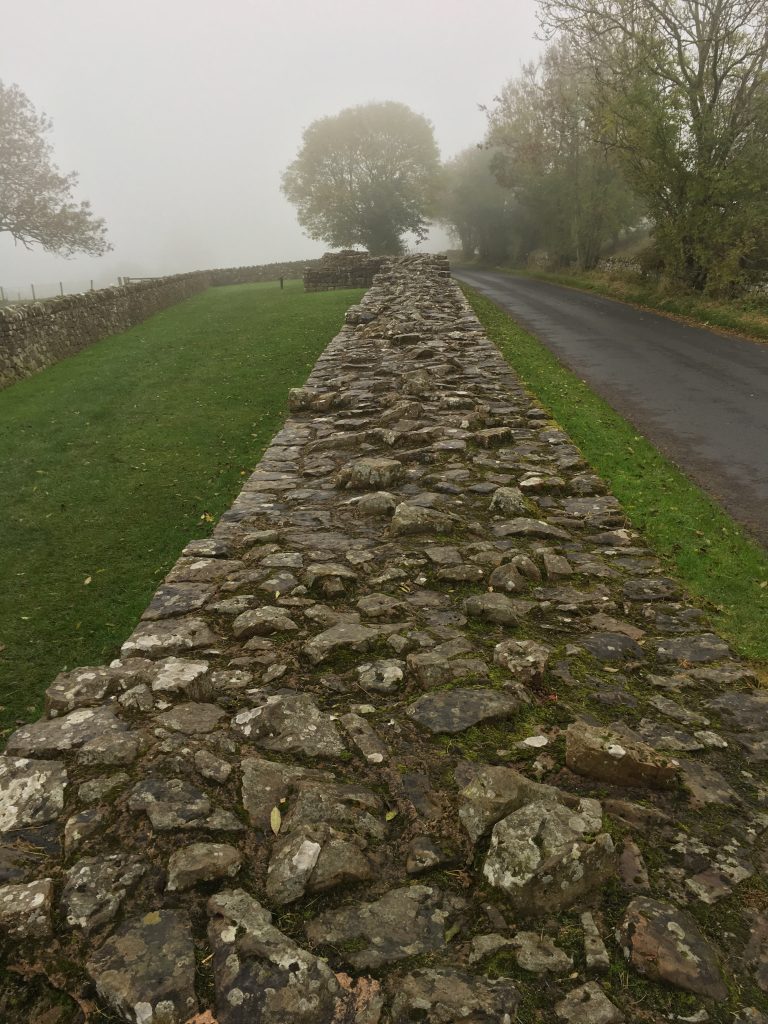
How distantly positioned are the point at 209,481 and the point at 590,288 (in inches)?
1008

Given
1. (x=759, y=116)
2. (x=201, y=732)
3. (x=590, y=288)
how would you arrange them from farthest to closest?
(x=590, y=288) → (x=759, y=116) → (x=201, y=732)

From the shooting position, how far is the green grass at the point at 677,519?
15.6 ft

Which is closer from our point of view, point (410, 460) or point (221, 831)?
point (221, 831)

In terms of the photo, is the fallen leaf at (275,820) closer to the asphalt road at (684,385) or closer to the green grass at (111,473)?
the green grass at (111,473)

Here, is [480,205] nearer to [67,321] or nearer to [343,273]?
[343,273]

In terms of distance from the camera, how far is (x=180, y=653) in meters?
3.64

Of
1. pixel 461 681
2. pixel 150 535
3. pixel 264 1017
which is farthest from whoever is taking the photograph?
pixel 150 535

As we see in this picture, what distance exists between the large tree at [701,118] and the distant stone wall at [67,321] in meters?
16.5

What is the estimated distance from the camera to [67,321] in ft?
58.6

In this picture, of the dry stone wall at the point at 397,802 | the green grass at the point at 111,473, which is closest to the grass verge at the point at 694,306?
the green grass at the point at 111,473

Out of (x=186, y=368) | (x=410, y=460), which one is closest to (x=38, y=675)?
(x=410, y=460)

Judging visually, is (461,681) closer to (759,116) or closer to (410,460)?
(410,460)

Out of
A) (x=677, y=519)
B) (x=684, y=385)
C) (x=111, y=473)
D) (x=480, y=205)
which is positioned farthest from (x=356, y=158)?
(x=677, y=519)

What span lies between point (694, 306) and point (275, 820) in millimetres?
22035
